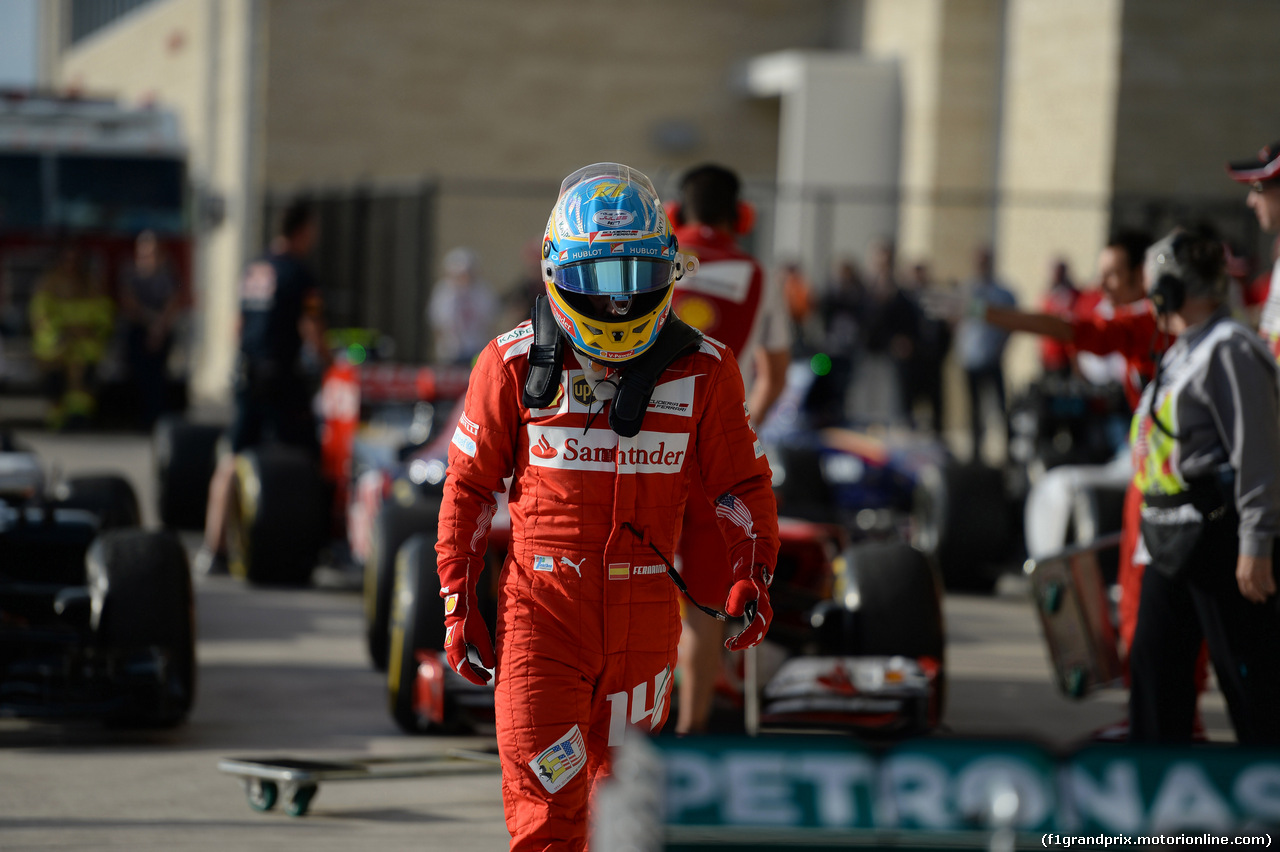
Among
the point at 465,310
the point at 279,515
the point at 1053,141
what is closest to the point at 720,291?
the point at 279,515

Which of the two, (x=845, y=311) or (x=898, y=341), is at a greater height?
(x=845, y=311)

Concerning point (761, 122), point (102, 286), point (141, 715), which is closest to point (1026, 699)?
point (141, 715)

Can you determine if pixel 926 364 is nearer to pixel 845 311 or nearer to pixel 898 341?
pixel 898 341

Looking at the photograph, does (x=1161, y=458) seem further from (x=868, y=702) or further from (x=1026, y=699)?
(x=1026, y=699)

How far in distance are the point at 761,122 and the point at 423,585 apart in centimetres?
2059

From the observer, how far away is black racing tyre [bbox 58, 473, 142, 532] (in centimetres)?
745

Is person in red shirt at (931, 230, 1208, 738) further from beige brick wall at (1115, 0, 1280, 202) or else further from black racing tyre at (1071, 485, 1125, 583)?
beige brick wall at (1115, 0, 1280, 202)

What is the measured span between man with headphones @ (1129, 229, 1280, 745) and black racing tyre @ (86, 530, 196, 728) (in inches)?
123

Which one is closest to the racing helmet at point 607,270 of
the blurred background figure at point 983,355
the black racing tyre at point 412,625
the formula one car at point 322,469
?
the black racing tyre at point 412,625

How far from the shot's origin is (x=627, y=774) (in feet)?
8.00

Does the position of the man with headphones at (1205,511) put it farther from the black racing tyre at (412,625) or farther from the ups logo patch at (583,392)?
the black racing tyre at (412,625)

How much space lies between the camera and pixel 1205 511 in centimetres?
Result: 473

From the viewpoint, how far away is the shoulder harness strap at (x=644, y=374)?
11.9ft

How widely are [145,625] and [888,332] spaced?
10925 millimetres
